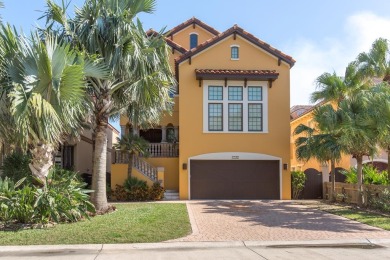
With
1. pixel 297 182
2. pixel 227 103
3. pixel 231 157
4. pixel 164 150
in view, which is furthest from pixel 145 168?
pixel 297 182

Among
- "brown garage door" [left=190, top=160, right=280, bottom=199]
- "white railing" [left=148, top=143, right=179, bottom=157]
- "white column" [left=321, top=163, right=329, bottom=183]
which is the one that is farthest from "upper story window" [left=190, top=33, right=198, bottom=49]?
"white column" [left=321, top=163, right=329, bottom=183]

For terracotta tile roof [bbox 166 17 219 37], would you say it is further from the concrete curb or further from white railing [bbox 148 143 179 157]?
the concrete curb

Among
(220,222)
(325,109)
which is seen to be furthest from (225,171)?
(220,222)

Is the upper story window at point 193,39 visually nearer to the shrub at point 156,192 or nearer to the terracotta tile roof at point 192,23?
the terracotta tile roof at point 192,23

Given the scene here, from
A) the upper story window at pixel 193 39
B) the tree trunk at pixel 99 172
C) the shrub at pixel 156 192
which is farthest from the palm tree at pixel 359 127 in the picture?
the upper story window at pixel 193 39

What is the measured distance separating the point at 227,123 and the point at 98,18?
402 inches

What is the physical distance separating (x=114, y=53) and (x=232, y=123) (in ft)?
31.9

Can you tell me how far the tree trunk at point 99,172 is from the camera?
49.1ft

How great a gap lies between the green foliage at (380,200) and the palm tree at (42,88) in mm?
11767

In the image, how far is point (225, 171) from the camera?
23.0m

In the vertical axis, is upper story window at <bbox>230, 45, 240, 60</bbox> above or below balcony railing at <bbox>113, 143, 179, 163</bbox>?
above

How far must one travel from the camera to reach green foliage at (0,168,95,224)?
38.3 ft

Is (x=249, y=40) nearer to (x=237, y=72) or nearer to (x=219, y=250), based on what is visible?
(x=237, y=72)

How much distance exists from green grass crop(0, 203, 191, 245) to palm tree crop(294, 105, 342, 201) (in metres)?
8.49
